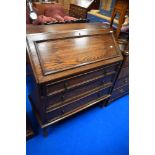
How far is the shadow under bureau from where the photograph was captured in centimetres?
110

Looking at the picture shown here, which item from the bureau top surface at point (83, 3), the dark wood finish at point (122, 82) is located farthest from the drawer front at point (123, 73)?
the bureau top surface at point (83, 3)

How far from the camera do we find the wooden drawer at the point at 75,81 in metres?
1.17

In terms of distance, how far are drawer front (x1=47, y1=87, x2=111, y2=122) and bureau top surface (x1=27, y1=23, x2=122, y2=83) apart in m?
0.43

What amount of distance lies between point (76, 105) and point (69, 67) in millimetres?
556

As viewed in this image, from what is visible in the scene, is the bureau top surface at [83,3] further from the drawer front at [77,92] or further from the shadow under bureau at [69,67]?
the drawer front at [77,92]

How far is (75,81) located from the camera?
1287mm

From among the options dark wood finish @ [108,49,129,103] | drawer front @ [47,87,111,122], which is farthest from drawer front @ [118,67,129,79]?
drawer front @ [47,87,111,122]

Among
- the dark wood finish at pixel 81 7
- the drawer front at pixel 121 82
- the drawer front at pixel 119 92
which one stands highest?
the dark wood finish at pixel 81 7

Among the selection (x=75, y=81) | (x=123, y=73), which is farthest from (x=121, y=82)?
(x=75, y=81)

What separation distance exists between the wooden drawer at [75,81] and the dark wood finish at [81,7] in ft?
9.29

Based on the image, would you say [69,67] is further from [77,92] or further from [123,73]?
[123,73]
